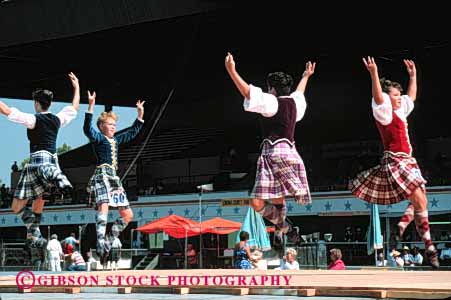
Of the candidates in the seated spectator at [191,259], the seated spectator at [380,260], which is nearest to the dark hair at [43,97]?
the seated spectator at [380,260]

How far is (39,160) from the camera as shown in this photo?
1213 cm

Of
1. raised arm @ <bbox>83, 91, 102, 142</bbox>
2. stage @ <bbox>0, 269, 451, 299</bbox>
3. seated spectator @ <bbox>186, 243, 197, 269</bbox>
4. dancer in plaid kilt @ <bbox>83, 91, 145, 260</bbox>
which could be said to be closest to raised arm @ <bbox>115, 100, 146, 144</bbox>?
dancer in plaid kilt @ <bbox>83, 91, 145, 260</bbox>

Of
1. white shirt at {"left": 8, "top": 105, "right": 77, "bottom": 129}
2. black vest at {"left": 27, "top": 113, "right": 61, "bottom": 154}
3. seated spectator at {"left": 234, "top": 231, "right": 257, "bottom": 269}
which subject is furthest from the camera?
seated spectator at {"left": 234, "top": 231, "right": 257, "bottom": 269}

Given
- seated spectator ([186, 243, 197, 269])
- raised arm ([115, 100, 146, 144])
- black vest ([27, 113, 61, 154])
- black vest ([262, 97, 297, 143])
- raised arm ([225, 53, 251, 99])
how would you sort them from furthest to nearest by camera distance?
seated spectator ([186, 243, 197, 269])
raised arm ([115, 100, 146, 144])
black vest ([27, 113, 61, 154])
black vest ([262, 97, 297, 143])
raised arm ([225, 53, 251, 99])

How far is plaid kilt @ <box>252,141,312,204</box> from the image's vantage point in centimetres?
1120

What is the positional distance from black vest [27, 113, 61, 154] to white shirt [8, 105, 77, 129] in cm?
7

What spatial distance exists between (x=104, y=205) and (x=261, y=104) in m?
3.03

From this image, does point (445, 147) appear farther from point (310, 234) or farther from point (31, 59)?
point (31, 59)

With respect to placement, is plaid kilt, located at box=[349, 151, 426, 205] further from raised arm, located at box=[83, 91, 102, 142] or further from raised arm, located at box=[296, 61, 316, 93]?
raised arm, located at box=[83, 91, 102, 142]

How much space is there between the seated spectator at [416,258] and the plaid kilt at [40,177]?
11.9m

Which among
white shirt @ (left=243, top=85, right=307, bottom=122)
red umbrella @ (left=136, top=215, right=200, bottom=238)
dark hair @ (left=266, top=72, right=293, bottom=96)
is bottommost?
red umbrella @ (left=136, top=215, right=200, bottom=238)

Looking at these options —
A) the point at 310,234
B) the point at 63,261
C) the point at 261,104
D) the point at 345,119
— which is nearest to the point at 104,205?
the point at 261,104

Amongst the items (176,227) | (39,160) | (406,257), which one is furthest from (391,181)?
(176,227)

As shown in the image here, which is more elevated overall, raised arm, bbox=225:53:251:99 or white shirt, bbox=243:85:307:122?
raised arm, bbox=225:53:251:99
